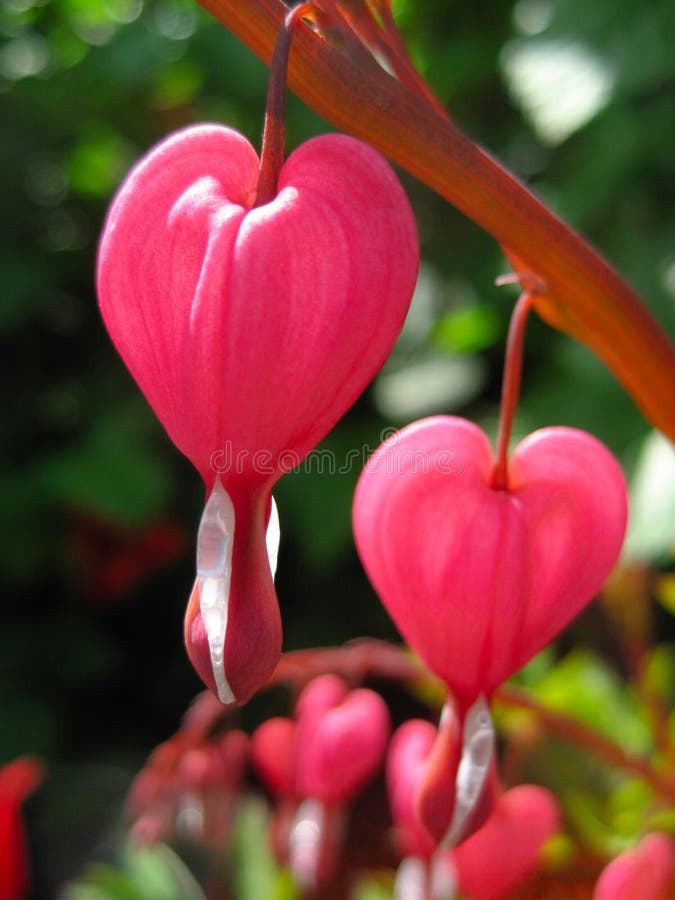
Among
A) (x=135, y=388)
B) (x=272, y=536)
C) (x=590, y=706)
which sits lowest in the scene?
(x=590, y=706)

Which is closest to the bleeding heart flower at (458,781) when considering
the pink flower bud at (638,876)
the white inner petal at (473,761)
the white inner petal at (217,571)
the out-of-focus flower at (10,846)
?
the white inner petal at (473,761)

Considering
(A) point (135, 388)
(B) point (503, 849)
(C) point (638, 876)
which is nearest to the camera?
(C) point (638, 876)

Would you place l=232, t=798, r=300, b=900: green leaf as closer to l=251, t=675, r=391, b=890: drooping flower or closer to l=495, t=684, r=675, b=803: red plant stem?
l=251, t=675, r=391, b=890: drooping flower

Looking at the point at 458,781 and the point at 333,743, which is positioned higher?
the point at 458,781

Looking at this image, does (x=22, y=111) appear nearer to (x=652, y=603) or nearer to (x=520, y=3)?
(x=520, y=3)

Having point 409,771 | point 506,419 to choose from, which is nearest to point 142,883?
point 409,771

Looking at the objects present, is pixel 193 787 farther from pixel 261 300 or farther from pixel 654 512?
pixel 261 300

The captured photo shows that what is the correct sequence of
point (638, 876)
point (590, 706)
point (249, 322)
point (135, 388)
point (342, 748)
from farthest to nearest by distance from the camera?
1. point (135, 388)
2. point (590, 706)
3. point (342, 748)
4. point (638, 876)
5. point (249, 322)
